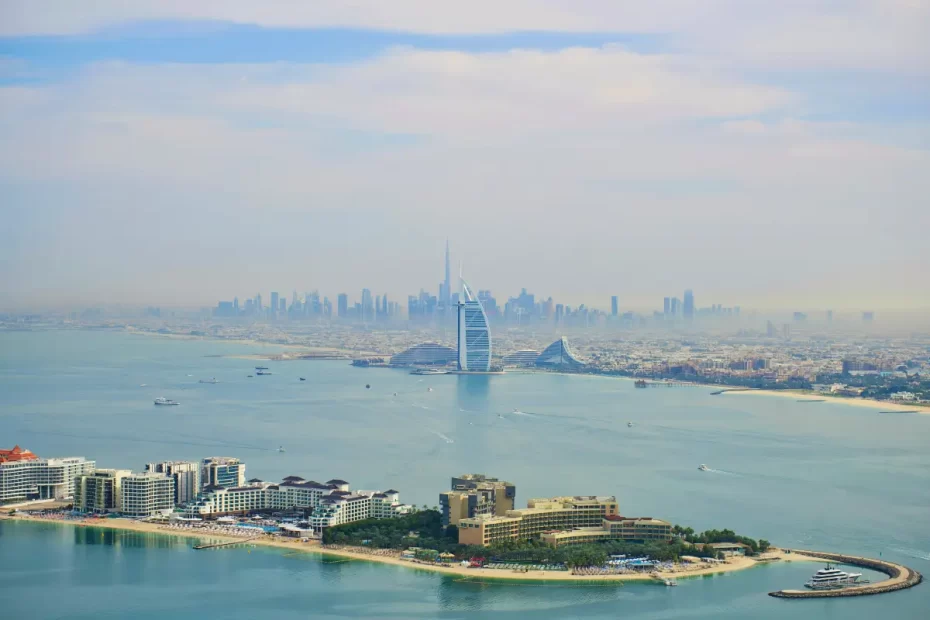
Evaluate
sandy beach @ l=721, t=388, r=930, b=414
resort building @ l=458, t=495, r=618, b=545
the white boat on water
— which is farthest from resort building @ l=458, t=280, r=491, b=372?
resort building @ l=458, t=495, r=618, b=545

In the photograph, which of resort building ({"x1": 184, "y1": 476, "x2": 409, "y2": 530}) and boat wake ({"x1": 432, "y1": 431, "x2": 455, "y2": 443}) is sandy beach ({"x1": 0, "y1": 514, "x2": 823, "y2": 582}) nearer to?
resort building ({"x1": 184, "y1": 476, "x2": 409, "y2": 530})

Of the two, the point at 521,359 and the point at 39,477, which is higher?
the point at 521,359

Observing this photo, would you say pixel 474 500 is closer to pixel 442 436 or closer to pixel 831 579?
pixel 831 579

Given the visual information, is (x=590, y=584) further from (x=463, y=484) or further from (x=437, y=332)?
(x=437, y=332)

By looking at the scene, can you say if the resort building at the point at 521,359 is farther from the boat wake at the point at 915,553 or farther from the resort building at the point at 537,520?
the boat wake at the point at 915,553

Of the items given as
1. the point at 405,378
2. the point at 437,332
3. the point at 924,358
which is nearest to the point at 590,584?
the point at 405,378

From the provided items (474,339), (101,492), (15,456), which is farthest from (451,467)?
(474,339)
